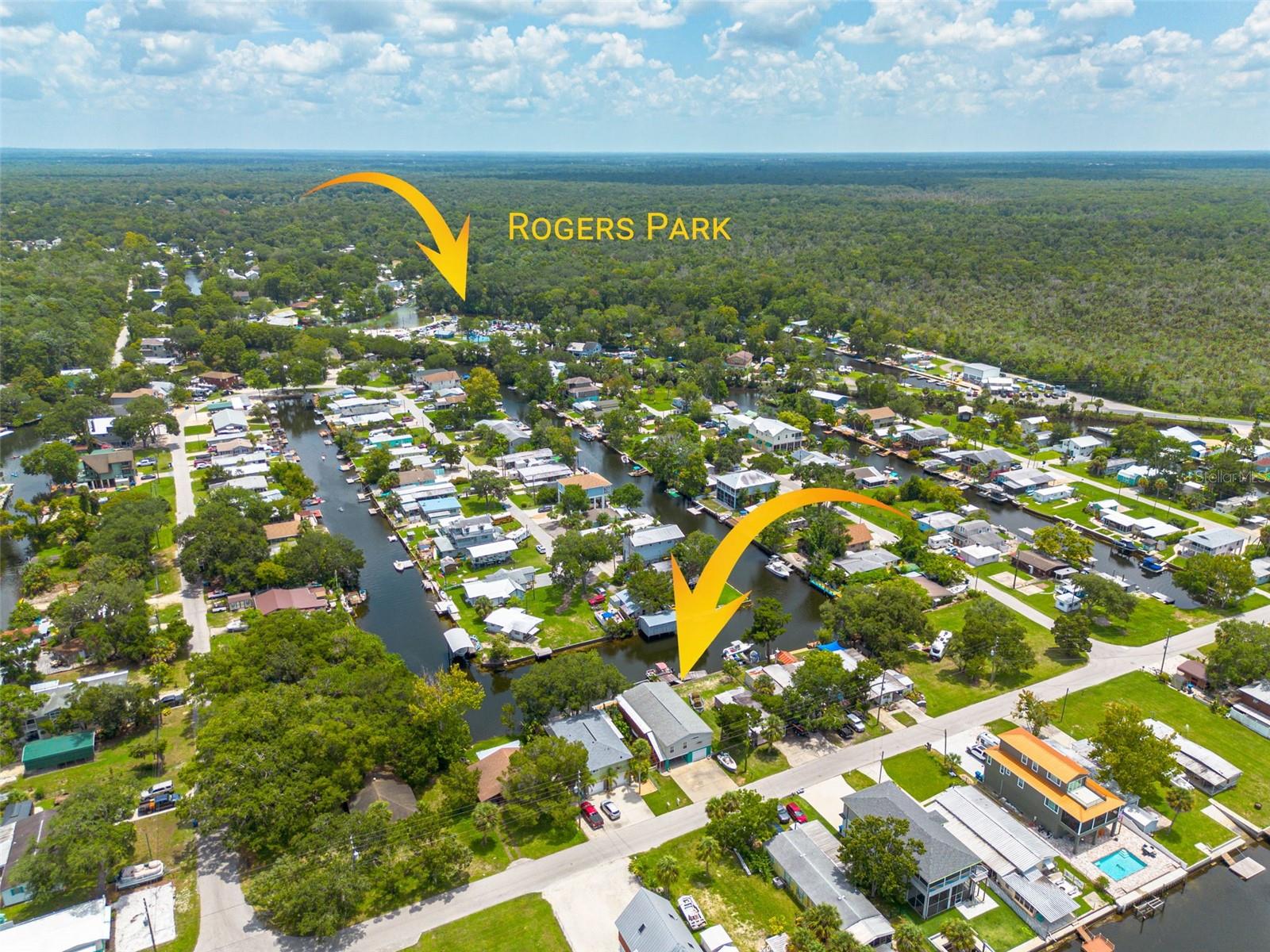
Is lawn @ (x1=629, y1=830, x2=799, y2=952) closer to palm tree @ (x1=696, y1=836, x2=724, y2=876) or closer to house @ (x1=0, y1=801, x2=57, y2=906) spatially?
palm tree @ (x1=696, y1=836, x2=724, y2=876)

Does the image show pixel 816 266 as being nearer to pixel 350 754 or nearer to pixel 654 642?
pixel 654 642

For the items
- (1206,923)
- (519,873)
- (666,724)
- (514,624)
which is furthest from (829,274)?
(519,873)

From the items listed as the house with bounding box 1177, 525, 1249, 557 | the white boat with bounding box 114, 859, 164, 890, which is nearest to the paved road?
the white boat with bounding box 114, 859, 164, 890

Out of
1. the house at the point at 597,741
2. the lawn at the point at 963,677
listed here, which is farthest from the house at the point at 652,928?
the lawn at the point at 963,677

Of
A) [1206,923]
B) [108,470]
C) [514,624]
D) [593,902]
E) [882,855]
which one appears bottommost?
[1206,923]

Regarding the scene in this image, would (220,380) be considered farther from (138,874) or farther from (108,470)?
(138,874)

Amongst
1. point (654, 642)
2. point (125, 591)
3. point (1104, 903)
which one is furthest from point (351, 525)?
point (1104, 903)
